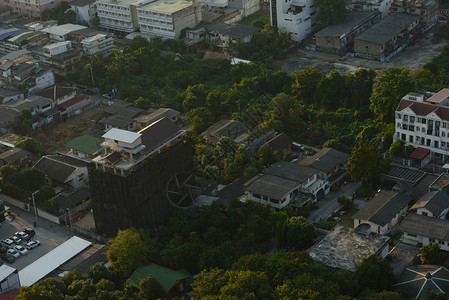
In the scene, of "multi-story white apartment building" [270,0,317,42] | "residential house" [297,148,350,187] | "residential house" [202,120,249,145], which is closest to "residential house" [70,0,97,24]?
"multi-story white apartment building" [270,0,317,42]

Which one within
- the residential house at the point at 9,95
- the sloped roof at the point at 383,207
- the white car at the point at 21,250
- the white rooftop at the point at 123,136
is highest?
the white rooftop at the point at 123,136

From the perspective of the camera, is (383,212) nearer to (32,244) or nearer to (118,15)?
(32,244)

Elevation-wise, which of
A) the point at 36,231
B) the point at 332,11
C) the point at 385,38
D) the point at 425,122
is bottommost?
the point at 36,231

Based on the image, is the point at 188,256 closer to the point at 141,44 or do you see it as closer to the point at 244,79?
the point at 244,79

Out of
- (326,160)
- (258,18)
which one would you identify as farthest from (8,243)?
(258,18)

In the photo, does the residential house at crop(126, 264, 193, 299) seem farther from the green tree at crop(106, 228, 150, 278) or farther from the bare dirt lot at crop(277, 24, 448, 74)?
the bare dirt lot at crop(277, 24, 448, 74)

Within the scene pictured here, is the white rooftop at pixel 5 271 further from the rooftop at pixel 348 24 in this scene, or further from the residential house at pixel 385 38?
the rooftop at pixel 348 24

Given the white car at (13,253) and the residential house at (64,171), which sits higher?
the residential house at (64,171)

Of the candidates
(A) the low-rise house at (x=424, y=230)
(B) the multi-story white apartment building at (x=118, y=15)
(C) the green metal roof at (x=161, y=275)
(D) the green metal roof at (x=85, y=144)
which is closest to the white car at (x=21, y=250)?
(C) the green metal roof at (x=161, y=275)
